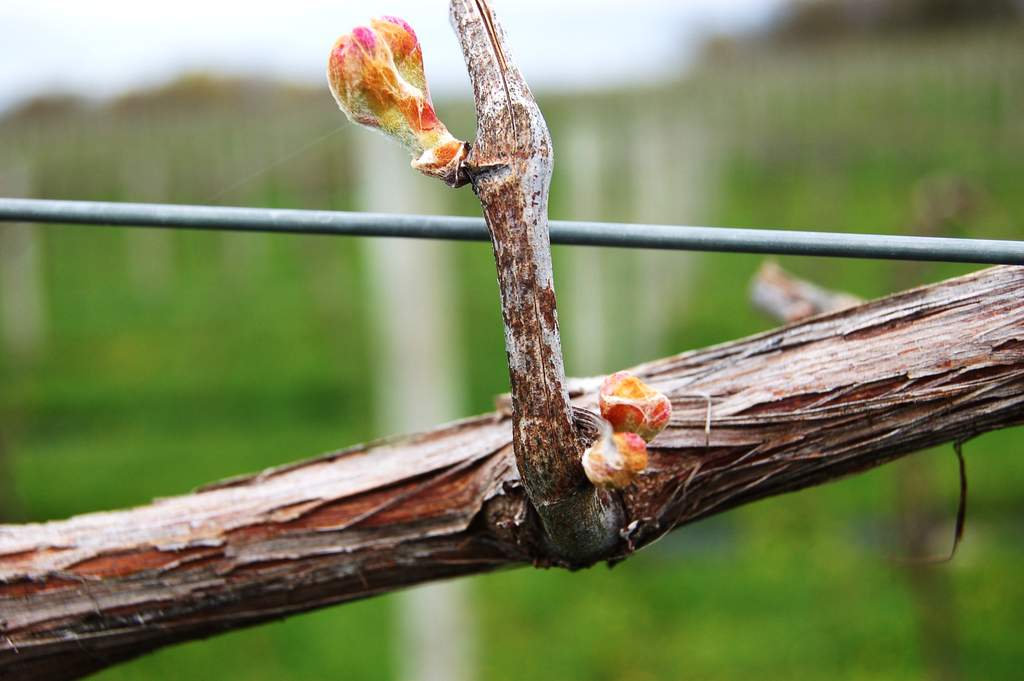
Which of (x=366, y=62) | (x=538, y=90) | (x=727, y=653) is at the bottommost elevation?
(x=727, y=653)

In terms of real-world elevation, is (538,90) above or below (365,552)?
above

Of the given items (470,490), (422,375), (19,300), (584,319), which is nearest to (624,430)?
(470,490)

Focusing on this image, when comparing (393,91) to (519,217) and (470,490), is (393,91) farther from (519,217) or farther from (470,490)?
(470,490)

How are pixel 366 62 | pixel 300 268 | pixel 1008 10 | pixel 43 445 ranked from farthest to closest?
pixel 300 268 < pixel 43 445 < pixel 1008 10 < pixel 366 62

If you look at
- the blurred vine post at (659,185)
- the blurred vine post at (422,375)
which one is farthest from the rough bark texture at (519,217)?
the blurred vine post at (659,185)

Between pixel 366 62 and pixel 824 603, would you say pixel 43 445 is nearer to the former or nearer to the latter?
pixel 824 603

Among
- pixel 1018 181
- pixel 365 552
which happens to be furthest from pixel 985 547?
pixel 1018 181

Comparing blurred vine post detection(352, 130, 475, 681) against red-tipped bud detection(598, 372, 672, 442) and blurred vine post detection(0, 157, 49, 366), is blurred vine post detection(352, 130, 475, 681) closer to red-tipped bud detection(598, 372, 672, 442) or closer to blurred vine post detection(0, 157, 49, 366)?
red-tipped bud detection(598, 372, 672, 442)

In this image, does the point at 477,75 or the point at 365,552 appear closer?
the point at 477,75
